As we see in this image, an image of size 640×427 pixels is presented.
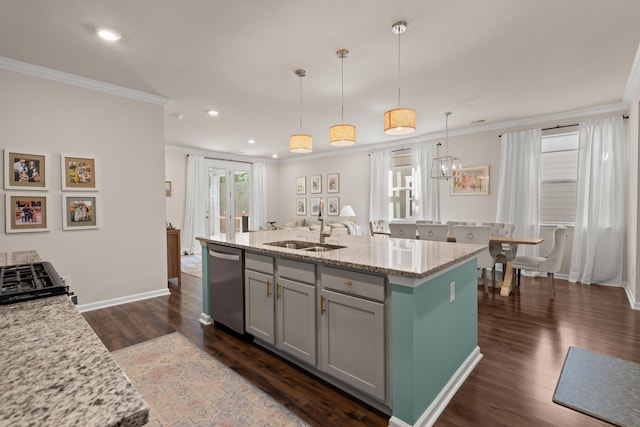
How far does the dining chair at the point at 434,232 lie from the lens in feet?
14.7

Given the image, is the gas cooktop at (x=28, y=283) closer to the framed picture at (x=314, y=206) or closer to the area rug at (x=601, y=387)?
the area rug at (x=601, y=387)

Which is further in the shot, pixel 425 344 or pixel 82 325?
pixel 425 344

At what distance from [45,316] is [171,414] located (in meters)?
1.33

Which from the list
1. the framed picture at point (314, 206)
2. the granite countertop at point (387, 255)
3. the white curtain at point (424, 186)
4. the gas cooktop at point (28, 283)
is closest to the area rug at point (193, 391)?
the granite countertop at point (387, 255)

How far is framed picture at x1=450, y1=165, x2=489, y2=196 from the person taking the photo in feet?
19.6

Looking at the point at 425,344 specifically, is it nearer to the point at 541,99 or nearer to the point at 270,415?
the point at 270,415

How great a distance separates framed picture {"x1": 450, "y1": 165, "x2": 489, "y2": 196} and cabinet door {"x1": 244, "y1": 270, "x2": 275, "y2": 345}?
4.65m

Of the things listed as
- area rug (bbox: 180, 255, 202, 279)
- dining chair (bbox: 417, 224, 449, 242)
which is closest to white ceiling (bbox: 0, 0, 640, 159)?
dining chair (bbox: 417, 224, 449, 242)

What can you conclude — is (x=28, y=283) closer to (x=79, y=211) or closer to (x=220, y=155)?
(x=79, y=211)

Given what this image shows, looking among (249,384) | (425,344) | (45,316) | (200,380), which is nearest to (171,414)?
(200,380)

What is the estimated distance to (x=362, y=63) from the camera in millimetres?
3264

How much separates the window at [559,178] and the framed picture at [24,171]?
7.08 metres

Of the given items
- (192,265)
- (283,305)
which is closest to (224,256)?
(283,305)

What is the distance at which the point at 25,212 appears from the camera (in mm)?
3305
